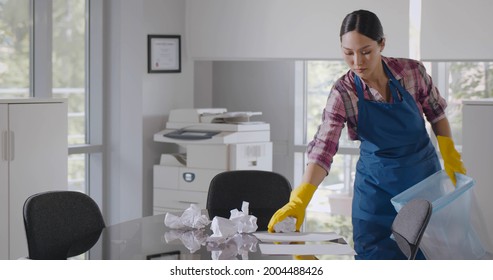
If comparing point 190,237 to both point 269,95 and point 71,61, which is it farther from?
point 269,95

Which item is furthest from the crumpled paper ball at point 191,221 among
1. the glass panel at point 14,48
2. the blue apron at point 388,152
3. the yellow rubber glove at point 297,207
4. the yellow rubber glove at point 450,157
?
the glass panel at point 14,48

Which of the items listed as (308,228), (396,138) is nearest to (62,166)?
(308,228)

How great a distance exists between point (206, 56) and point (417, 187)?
3.02m

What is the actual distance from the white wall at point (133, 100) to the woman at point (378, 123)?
2.43 meters

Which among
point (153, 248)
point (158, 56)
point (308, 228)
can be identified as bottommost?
point (308, 228)

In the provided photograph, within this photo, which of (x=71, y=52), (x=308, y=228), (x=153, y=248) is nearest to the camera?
(x=153, y=248)

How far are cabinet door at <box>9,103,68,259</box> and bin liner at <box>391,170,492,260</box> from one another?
8.23 ft

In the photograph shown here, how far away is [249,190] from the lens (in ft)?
13.2

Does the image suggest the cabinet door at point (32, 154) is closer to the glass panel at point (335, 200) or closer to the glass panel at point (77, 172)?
the glass panel at point (77, 172)

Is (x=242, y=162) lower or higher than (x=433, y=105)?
lower

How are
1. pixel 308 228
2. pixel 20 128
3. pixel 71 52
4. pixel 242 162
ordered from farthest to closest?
1. pixel 308 228
2. pixel 71 52
3. pixel 242 162
4. pixel 20 128

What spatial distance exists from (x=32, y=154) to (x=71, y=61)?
3.52ft

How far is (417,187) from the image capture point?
3.36 m

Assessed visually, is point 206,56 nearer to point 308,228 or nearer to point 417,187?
point 308,228
